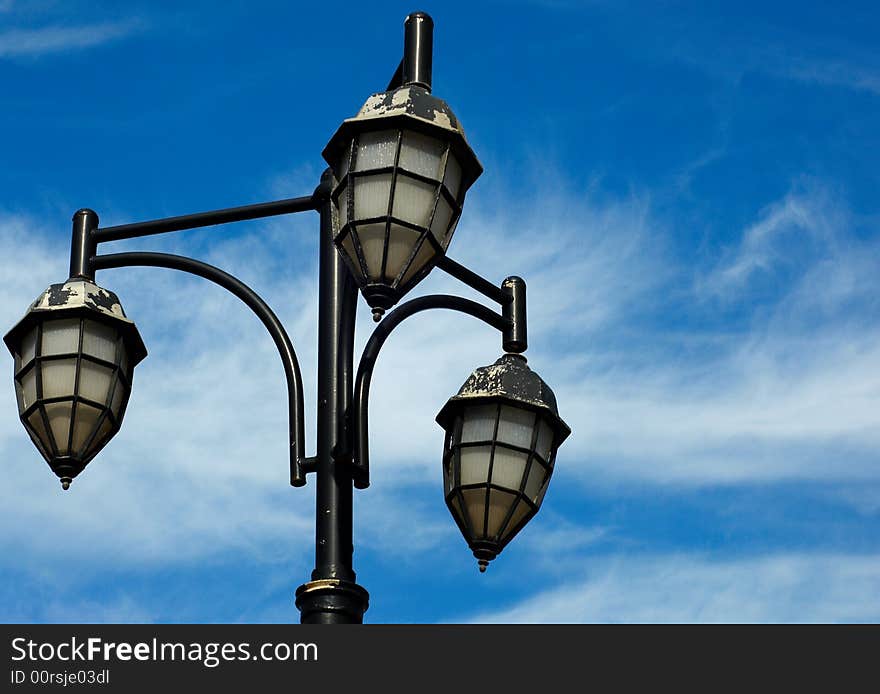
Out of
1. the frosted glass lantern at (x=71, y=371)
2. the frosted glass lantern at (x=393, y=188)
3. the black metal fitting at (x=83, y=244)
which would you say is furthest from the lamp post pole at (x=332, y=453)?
the black metal fitting at (x=83, y=244)

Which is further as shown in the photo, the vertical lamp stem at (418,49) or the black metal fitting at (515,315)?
the black metal fitting at (515,315)

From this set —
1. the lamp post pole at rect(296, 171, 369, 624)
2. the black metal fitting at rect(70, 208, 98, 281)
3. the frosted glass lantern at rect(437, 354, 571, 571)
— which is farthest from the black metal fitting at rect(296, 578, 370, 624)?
the black metal fitting at rect(70, 208, 98, 281)

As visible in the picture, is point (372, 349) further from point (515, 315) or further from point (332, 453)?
point (515, 315)

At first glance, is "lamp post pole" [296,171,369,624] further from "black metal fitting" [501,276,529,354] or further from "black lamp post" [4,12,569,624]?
"black metal fitting" [501,276,529,354]

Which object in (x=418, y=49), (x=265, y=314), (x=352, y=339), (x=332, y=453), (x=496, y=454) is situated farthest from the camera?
(x=496, y=454)

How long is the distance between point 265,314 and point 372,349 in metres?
0.56

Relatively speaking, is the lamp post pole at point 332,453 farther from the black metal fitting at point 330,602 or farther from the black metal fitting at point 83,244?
the black metal fitting at point 83,244

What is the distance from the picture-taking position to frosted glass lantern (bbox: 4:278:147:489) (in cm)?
852

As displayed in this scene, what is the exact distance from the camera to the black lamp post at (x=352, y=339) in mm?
7523

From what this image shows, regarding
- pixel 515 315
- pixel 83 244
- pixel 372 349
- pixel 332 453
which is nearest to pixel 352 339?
pixel 372 349

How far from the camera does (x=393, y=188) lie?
7.49m
